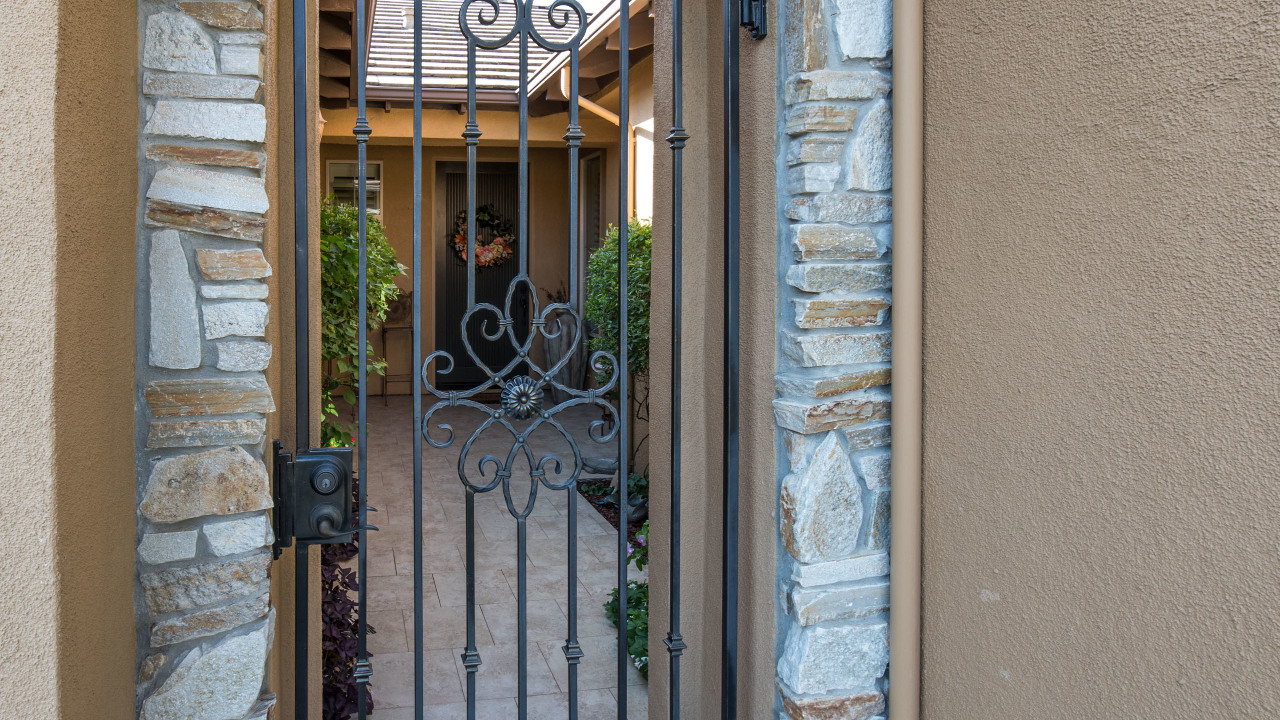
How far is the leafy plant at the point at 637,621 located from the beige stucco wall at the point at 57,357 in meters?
2.23

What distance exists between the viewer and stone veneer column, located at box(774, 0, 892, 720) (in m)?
1.74

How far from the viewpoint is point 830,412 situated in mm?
1756

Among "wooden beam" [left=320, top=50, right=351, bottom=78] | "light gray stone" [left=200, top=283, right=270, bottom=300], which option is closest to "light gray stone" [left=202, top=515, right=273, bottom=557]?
"light gray stone" [left=200, top=283, right=270, bottom=300]

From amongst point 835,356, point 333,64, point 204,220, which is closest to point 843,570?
point 835,356

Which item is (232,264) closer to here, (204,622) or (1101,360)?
(204,622)

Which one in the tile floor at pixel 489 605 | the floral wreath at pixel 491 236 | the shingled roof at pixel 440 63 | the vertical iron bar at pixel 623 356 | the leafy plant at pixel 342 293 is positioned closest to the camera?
the vertical iron bar at pixel 623 356

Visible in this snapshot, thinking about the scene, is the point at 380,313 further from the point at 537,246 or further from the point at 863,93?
the point at 537,246

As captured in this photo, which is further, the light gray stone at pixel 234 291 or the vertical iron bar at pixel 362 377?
the vertical iron bar at pixel 362 377

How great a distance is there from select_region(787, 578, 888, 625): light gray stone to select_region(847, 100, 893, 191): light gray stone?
76 cm

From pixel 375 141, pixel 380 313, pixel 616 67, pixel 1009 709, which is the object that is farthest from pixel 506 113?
pixel 1009 709

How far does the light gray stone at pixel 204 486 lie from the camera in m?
1.55

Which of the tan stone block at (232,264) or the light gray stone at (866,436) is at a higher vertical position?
the tan stone block at (232,264)

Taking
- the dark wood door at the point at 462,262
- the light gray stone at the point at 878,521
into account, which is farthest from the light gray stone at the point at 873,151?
the dark wood door at the point at 462,262

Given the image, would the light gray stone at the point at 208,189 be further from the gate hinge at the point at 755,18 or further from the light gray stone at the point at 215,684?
Answer: the gate hinge at the point at 755,18
